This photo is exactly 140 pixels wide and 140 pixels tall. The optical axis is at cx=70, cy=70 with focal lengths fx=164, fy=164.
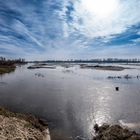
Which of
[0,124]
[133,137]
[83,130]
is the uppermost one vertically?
[0,124]

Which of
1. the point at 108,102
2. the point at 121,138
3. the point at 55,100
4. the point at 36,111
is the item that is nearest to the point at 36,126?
the point at 36,111

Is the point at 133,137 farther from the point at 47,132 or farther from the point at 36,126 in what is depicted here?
the point at 36,126

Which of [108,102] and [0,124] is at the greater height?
[0,124]

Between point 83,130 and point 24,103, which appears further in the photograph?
point 24,103

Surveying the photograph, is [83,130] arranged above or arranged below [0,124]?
below

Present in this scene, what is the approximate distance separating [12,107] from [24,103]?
2044 millimetres

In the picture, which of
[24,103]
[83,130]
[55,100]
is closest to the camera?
[83,130]

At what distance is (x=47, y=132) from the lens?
470 inches

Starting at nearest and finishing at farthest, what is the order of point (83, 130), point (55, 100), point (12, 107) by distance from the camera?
point (83, 130), point (12, 107), point (55, 100)

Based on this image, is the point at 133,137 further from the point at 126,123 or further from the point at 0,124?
the point at 0,124

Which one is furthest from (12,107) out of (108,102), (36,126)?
(108,102)

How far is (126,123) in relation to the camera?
13930mm

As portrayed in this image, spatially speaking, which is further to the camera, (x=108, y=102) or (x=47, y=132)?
(x=108, y=102)

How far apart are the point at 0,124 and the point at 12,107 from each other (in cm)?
849
